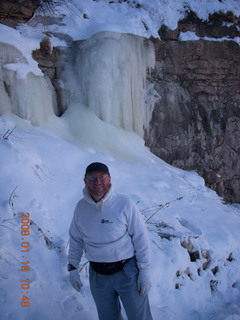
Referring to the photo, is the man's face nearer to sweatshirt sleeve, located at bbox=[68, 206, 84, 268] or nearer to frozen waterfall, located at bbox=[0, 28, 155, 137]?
sweatshirt sleeve, located at bbox=[68, 206, 84, 268]

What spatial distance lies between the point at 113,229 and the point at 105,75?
5833 millimetres

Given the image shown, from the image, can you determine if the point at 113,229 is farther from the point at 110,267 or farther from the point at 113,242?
the point at 110,267

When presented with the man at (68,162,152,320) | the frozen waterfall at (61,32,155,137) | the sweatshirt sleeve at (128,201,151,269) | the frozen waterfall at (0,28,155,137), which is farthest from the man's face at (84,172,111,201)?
the frozen waterfall at (61,32,155,137)

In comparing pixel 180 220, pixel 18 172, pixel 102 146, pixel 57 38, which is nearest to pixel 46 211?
pixel 18 172

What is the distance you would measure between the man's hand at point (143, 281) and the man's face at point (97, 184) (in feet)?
1.80

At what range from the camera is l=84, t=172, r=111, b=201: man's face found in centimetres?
182

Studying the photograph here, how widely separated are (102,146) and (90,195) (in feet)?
14.9

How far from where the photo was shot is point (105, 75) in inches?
280

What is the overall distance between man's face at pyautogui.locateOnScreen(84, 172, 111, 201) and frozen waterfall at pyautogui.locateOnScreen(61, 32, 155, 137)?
5.43 metres

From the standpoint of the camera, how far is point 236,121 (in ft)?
33.2

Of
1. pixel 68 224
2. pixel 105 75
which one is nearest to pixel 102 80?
pixel 105 75

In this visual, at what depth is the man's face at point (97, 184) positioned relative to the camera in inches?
71.7

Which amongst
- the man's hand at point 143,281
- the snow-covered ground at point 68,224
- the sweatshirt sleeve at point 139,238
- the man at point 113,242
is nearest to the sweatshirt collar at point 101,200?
the man at point 113,242

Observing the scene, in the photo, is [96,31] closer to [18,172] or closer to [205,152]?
[18,172]
